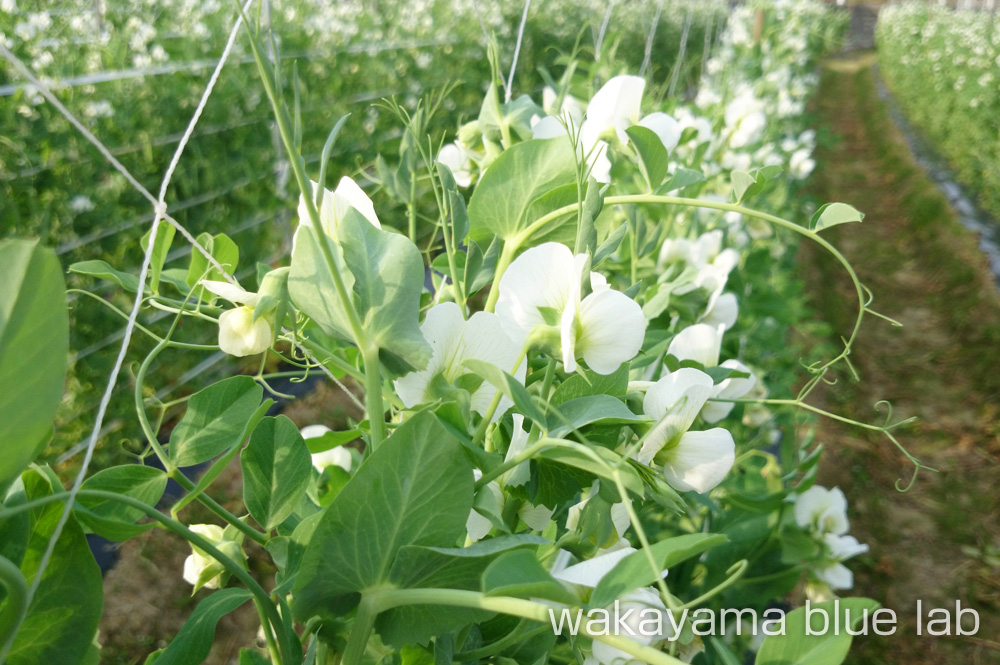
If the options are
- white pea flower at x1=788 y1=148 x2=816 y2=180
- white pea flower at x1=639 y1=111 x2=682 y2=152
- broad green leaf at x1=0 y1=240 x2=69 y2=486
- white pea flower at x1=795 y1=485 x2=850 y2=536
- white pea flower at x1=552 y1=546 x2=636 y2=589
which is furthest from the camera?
white pea flower at x1=788 y1=148 x2=816 y2=180

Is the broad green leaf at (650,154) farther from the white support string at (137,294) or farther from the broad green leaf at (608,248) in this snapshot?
the white support string at (137,294)

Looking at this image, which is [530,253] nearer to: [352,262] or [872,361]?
[352,262]

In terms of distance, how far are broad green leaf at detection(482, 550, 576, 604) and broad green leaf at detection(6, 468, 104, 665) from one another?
16 centimetres

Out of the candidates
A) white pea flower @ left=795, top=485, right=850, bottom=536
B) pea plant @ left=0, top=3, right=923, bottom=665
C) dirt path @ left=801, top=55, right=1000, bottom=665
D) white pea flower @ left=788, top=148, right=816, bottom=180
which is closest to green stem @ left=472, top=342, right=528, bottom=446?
pea plant @ left=0, top=3, right=923, bottom=665

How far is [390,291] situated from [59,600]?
18 centimetres

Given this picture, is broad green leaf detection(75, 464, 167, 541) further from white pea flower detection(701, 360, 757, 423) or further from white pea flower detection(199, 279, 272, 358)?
white pea flower detection(701, 360, 757, 423)

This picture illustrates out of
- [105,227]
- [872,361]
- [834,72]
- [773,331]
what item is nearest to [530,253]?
[773,331]

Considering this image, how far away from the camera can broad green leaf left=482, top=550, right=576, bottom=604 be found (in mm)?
266

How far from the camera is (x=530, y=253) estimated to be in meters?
0.36

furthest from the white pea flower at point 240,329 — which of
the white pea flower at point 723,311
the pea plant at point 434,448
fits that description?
the white pea flower at point 723,311

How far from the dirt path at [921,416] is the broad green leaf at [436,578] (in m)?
1.73

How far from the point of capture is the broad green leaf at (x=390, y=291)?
0.34m

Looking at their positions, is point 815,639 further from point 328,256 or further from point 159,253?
point 159,253

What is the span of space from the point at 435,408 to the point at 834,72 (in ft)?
45.7
